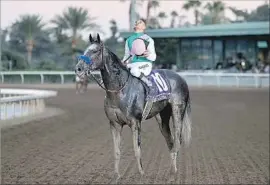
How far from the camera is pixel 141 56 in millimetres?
3502

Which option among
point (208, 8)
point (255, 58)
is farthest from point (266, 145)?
point (208, 8)

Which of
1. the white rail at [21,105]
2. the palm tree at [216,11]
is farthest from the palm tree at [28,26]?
the palm tree at [216,11]

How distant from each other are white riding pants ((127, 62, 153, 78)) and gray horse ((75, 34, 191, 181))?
0.06m

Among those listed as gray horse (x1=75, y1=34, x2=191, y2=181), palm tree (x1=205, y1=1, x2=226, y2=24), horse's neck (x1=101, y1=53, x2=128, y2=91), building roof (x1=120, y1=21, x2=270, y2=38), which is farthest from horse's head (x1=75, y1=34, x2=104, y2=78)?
palm tree (x1=205, y1=1, x2=226, y2=24)

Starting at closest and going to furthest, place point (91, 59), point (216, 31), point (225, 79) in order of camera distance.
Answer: point (91, 59) < point (225, 79) < point (216, 31)

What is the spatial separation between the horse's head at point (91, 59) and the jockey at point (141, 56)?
0.18 m

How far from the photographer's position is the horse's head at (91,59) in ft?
10.7

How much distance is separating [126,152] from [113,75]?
7620 mm

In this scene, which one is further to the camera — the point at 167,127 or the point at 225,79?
the point at 225,79

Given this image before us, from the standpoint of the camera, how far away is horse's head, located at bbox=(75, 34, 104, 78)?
3.25 meters

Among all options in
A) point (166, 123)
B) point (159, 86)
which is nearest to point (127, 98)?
point (159, 86)

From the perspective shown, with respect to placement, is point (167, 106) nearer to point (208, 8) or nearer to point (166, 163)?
point (166, 163)

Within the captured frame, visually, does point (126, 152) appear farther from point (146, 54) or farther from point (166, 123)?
point (146, 54)

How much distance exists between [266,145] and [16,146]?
5.82 meters
